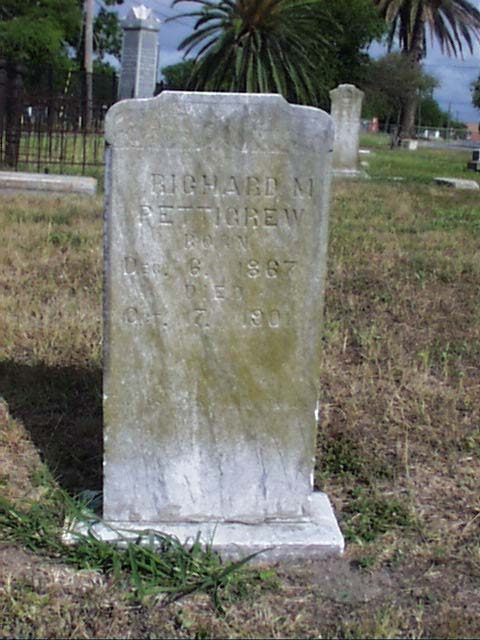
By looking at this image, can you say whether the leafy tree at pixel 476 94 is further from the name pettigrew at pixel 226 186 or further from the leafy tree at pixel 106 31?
the name pettigrew at pixel 226 186

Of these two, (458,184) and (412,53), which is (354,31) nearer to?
(412,53)

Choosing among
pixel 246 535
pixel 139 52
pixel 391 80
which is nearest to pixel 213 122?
pixel 246 535

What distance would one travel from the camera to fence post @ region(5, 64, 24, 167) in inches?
506

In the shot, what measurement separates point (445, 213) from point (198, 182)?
8.36m

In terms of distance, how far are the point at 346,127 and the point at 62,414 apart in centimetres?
1337

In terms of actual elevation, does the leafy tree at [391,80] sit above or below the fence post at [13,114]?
above

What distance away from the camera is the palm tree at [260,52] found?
2288cm

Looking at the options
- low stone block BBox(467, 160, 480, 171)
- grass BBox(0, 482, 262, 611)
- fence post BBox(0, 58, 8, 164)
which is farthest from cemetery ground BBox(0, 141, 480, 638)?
low stone block BBox(467, 160, 480, 171)

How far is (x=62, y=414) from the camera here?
13.3 feet

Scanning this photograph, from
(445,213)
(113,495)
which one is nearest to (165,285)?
(113,495)

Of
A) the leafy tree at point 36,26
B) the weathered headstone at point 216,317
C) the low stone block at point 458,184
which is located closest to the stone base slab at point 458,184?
the low stone block at point 458,184

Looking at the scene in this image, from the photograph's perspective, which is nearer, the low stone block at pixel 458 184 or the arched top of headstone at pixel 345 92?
the low stone block at pixel 458 184

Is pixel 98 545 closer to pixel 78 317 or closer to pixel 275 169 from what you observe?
pixel 275 169

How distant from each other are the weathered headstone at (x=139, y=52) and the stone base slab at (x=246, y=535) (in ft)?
46.6
